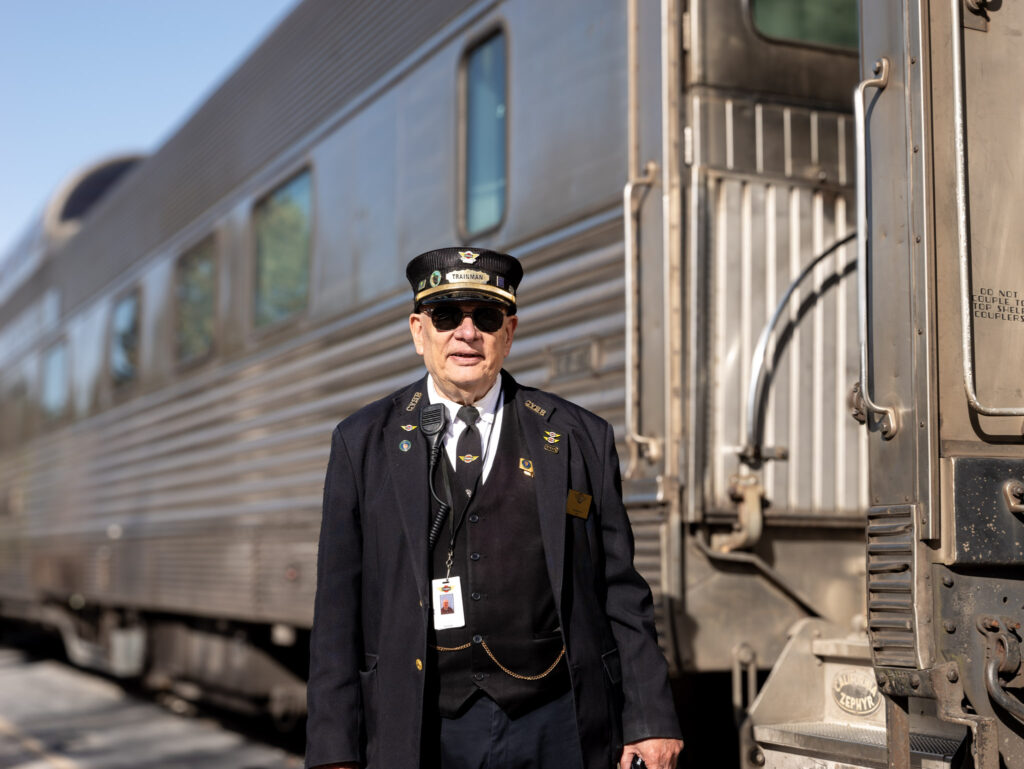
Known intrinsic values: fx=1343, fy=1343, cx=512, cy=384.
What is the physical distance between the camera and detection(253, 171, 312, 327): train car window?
22.3ft

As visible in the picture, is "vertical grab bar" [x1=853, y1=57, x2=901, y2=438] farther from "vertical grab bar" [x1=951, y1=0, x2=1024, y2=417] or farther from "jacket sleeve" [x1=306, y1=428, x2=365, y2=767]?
"jacket sleeve" [x1=306, y1=428, x2=365, y2=767]

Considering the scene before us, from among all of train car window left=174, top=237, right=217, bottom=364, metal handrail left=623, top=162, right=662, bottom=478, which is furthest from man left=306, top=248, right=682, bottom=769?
train car window left=174, top=237, right=217, bottom=364

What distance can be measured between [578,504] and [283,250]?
457 centimetres

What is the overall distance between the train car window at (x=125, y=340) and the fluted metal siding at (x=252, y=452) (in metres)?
0.24

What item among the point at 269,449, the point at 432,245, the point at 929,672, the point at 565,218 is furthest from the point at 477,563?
the point at 269,449

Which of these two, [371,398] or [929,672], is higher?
[371,398]

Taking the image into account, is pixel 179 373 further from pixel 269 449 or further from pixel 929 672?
pixel 929 672

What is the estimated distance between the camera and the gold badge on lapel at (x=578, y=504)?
2.77 metres

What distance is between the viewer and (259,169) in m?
7.39

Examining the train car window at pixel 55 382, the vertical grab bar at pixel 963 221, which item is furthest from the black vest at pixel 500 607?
the train car window at pixel 55 382

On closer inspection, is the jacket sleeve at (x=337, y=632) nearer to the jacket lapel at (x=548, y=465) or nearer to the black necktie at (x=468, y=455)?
the black necktie at (x=468, y=455)

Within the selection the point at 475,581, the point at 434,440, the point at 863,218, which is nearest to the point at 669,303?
the point at 863,218

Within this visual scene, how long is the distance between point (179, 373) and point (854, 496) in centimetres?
532

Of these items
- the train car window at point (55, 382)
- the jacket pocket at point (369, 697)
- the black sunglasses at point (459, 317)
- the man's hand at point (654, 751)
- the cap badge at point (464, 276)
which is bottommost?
the man's hand at point (654, 751)
